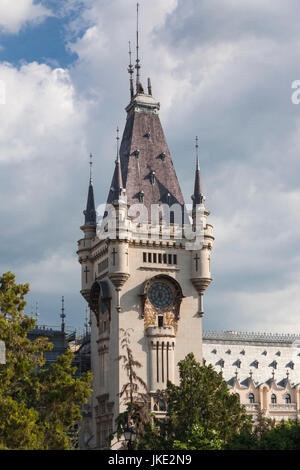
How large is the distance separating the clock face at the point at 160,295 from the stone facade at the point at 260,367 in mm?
18963

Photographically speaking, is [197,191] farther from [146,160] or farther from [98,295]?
[98,295]

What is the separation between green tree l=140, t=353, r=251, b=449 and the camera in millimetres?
77500

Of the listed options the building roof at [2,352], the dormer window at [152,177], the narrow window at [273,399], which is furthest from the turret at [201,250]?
the building roof at [2,352]

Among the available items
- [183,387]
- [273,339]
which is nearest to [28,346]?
[183,387]

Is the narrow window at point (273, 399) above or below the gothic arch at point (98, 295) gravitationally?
below

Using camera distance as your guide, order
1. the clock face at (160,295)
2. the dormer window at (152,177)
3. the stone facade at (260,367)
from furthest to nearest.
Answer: the stone facade at (260,367)
the dormer window at (152,177)
the clock face at (160,295)

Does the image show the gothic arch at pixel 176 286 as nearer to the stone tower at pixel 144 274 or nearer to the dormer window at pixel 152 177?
the stone tower at pixel 144 274

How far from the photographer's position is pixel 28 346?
2581 inches

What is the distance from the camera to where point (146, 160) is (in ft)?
408

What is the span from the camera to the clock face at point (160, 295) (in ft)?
379

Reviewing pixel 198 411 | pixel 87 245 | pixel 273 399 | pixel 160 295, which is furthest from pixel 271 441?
pixel 273 399

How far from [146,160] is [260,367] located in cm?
3576

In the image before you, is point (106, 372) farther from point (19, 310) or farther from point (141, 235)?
point (19, 310)

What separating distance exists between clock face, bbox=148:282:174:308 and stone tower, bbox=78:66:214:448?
126mm
